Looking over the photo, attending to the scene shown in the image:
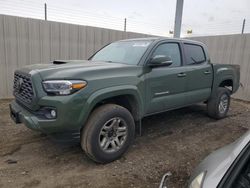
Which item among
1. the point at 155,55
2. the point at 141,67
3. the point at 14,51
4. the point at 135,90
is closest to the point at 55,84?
the point at 135,90

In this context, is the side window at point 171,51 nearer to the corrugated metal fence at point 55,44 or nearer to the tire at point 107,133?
the tire at point 107,133

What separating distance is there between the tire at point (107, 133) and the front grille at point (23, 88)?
0.87 metres

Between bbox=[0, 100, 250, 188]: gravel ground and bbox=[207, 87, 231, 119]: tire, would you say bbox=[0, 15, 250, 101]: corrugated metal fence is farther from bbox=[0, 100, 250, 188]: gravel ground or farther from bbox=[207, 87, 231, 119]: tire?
bbox=[207, 87, 231, 119]: tire

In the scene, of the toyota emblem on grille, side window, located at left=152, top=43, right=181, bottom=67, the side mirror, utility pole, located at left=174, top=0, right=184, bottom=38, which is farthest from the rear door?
utility pole, located at left=174, top=0, right=184, bottom=38

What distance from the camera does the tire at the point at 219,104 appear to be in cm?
551

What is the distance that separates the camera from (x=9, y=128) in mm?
4625

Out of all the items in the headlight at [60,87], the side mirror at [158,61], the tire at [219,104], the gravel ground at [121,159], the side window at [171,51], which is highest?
the side window at [171,51]

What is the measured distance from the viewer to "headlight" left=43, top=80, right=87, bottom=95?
2.88 m

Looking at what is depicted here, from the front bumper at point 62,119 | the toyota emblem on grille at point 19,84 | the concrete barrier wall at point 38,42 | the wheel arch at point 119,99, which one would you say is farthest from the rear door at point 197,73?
the concrete barrier wall at point 38,42

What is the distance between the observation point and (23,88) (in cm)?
330

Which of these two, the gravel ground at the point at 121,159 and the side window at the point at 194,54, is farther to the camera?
the side window at the point at 194,54

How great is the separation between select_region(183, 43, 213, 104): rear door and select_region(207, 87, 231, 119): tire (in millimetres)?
333

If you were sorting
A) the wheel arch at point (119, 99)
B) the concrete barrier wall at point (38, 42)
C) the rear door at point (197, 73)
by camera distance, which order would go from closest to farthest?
the wheel arch at point (119, 99) < the rear door at point (197, 73) < the concrete barrier wall at point (38, 42)

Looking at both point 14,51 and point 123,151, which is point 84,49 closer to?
point 14,51
